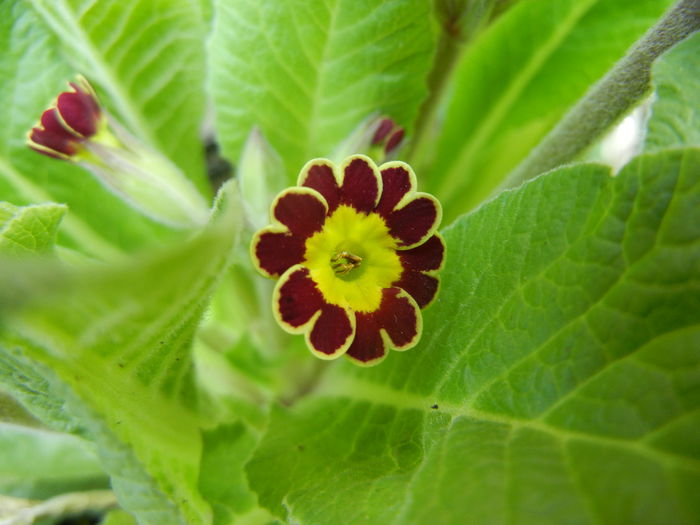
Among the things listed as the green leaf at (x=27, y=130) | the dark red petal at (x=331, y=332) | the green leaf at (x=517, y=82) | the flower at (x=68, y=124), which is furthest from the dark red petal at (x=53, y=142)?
the green leaf at (x=517, y=82)

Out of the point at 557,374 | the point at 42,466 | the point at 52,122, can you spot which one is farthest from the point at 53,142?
the point at 557,374

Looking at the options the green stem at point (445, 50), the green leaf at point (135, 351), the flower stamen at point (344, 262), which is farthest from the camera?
the green stem at point (445, 50)

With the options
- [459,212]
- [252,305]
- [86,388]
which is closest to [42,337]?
[86,388]

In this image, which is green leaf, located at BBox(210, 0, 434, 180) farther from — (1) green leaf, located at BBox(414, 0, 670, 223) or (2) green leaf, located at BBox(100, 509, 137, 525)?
(2) green leaf, located at BBox(100, 509, 137, 525)

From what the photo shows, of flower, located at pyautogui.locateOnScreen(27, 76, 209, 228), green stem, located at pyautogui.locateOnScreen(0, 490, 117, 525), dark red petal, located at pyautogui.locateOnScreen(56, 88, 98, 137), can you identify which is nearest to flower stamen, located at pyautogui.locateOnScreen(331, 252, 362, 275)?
flower, located at pyautogui.locateOnScreen(27, 76, 209, 228)

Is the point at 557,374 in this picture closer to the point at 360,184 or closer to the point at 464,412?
the point at 464,412

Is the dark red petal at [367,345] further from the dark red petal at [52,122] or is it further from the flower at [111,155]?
the dark red petal at [52,122]

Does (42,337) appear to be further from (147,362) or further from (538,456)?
(538,456)
